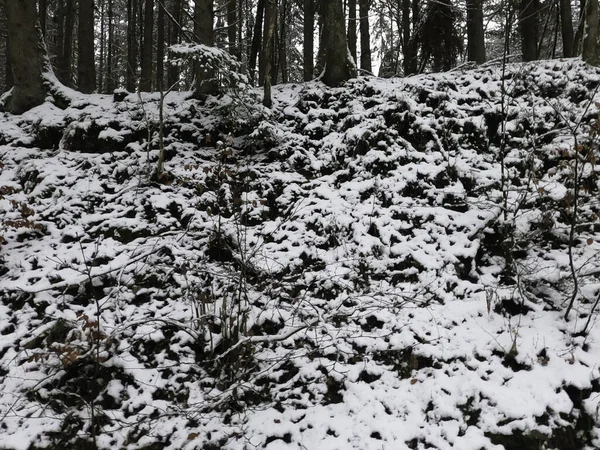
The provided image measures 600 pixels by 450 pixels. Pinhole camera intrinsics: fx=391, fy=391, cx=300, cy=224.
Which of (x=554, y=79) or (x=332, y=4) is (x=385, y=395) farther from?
(x=332, y=4)

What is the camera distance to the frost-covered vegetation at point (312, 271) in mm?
3629

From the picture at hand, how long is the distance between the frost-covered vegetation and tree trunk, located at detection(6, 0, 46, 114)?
421 mm

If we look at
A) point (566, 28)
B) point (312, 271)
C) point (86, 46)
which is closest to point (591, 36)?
point (566, 28)

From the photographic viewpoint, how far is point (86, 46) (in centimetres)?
1016

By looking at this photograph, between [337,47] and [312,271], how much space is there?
5316 millimetres

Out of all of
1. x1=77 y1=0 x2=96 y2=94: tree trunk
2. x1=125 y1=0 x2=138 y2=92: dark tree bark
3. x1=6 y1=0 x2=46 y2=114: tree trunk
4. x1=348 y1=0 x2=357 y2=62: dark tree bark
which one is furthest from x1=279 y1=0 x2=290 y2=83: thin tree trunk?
x1=6 y1=0 x2=46 y2=114: tree trunk

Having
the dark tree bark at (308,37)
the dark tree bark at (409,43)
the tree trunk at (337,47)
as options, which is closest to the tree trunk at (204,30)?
the tree trunk at (337,47)

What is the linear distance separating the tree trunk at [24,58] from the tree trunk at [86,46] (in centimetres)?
214

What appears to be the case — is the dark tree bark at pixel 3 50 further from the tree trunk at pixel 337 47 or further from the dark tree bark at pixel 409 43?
the dark tree bark at pixel 409 43

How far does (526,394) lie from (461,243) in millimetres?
2031

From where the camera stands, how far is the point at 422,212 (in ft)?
18.6

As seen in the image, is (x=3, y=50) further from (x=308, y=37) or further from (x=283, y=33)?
(x=308, y=37)

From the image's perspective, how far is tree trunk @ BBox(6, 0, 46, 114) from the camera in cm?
773

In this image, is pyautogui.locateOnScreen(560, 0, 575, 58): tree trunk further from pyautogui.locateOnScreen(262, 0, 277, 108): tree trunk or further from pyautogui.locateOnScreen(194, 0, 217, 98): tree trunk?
pyautogui.locateOnScreen(194, 0, 217, 98): tree trunk
